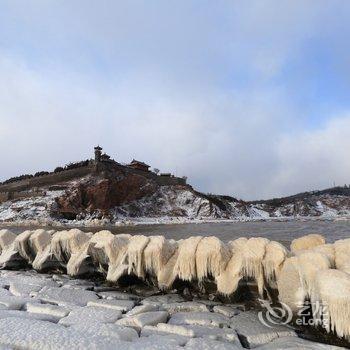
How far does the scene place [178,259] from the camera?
7.54m

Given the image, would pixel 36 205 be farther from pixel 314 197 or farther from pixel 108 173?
pixel 314 197

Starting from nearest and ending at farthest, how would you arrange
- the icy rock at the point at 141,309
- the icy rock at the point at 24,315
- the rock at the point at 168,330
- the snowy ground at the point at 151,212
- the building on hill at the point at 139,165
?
the rock at the point at 168,330, the icy rock at the point at 24,315, the icy rock at the point at 141,309, the snowy ground at the point at 151,212, the building on hill at the point at 139,165

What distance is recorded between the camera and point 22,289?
7.59 meters

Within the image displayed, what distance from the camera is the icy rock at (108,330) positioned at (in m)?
4.78

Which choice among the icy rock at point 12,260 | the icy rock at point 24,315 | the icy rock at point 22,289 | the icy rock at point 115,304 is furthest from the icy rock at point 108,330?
the icy rock at point 12,260

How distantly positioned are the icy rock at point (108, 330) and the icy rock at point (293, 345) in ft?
5.41

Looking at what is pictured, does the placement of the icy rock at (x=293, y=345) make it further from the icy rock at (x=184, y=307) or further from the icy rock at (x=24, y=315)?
the icy rock at (x=24, y=315)

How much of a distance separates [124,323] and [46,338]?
1208mm

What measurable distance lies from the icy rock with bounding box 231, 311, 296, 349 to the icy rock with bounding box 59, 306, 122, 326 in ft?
5.97

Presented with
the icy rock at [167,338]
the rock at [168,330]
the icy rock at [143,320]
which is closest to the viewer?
the icy rock at [167,338]

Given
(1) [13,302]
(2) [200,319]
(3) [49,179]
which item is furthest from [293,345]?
(3) [49,179]

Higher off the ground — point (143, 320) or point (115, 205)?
→ point (115, 205)

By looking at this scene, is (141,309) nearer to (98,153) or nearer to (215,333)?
(215,333)

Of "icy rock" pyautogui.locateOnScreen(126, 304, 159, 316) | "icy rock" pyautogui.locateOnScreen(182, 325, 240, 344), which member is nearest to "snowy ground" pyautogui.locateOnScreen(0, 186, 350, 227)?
"icy rock" pyautogui.locateOnScreen(126, 304, 159, 316)
